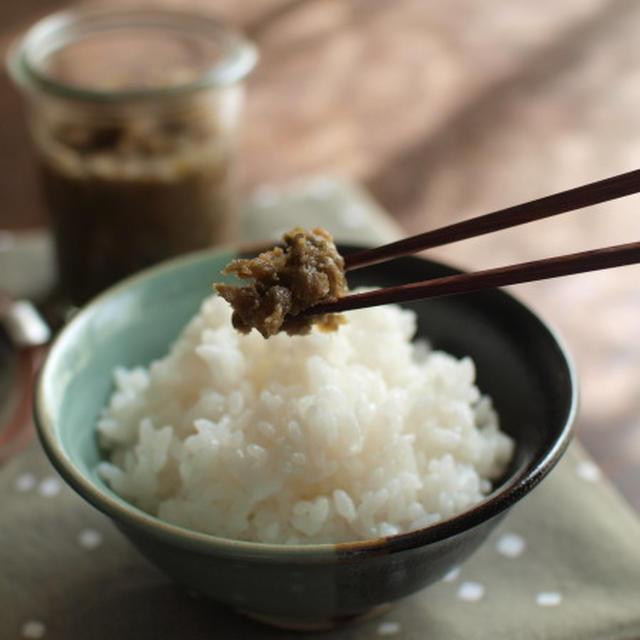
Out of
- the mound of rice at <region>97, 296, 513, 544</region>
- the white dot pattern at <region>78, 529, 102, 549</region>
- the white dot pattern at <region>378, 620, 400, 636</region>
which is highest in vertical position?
the mound of rice at <region>97, 296, 513, 544</region>

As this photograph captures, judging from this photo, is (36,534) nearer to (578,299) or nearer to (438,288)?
(438,288)

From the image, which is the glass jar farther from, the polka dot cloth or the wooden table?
the polka dot cloth

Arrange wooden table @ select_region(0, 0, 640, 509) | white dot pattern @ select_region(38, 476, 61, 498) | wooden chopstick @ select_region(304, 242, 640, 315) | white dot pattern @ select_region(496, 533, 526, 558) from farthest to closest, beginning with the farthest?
wooden table @ select_region(0, 0, 640, 509)
white dot pattern @ select_region(38, 476, 61, 498)
white dot pattern @ select_region(496, 533, 526, 558)
wooden chopstick @ select_region(304, 242, 640, 315)

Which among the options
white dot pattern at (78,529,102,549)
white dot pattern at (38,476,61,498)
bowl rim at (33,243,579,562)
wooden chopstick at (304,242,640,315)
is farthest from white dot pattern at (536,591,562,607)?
white dot pattern at (38,476,61,498)

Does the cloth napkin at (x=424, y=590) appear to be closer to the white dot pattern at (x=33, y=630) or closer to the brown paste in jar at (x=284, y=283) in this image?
the white dot pattern at (x=33, y=630)

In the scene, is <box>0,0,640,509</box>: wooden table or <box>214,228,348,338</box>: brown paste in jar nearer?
<box>214,228,348,338</box>: brown paste in jar

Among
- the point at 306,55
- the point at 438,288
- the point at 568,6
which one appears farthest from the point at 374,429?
the point at 568,6

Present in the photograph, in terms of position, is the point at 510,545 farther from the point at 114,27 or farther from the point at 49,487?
the point at 114,27
